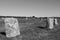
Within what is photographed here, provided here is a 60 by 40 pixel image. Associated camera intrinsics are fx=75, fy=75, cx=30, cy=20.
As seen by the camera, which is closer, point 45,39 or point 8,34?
point 45,39

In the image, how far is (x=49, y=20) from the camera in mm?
8641

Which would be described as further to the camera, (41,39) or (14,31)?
(14,31)

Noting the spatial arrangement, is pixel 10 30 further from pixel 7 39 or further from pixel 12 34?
pixel 7 39

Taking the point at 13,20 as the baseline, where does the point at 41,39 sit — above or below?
below

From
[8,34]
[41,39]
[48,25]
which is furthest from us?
[48,25]

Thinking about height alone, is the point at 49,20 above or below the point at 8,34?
above

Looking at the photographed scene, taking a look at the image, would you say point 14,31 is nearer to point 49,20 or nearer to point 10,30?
point 10,30

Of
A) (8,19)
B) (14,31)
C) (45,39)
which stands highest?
(8,19)

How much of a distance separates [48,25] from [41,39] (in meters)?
4.13

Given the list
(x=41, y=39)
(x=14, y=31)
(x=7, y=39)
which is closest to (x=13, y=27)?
(x=14, y=31)

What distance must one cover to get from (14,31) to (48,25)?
4.41 m

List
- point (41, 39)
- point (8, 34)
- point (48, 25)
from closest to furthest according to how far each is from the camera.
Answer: point (41, 39) < point (8, 34) < point (48, 25)

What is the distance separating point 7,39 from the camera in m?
4.77

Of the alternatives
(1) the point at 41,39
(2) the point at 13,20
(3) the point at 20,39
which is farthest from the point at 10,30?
(1) the point at 41,39
